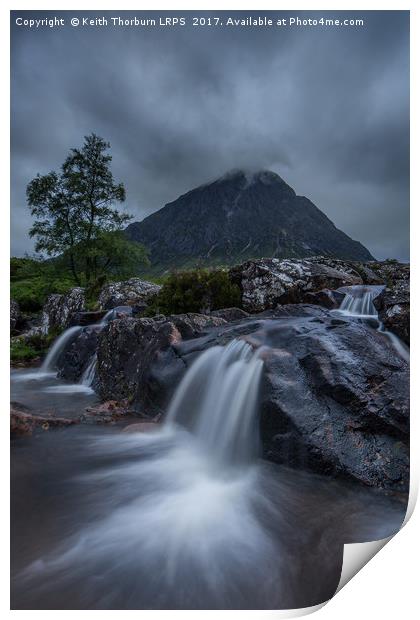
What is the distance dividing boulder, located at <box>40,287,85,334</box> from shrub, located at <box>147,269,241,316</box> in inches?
140

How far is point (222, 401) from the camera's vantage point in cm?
398

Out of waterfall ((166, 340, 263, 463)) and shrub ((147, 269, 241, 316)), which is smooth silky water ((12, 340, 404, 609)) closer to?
waterfall ((166, 340, 263, 463))

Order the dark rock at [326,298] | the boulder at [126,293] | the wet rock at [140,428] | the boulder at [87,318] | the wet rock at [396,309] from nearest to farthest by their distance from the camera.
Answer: the wet rock at [140,428] < the wet rock at [396,309] < the dark rock at [326,298] < the boulder at [87,318] < the boulder at [126,293]

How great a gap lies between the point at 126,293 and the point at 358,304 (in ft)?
23.6

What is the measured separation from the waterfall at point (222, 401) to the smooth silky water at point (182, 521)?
0.02 meters

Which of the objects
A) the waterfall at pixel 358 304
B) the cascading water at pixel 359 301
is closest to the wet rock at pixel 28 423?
the cascading water at pixel 359 301

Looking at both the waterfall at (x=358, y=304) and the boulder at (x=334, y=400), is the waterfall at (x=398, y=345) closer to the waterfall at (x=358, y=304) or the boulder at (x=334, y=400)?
the boulder at (x=334, y=400)

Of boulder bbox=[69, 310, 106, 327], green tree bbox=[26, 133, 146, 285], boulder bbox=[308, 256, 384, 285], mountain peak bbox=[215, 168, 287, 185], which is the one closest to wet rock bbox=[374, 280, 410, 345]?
mountain peak bbox=[215, 168, 287, 185]

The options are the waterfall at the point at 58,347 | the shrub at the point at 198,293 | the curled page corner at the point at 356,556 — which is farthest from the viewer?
the waterfall at the point at 58,347

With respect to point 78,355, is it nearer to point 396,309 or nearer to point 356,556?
point 396,309

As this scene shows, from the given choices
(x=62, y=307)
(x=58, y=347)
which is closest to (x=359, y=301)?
(x=58, y=347)

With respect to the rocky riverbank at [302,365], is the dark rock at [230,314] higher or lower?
higher

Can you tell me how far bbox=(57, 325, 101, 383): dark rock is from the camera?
7777 millimetres

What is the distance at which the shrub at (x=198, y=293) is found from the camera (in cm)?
808
